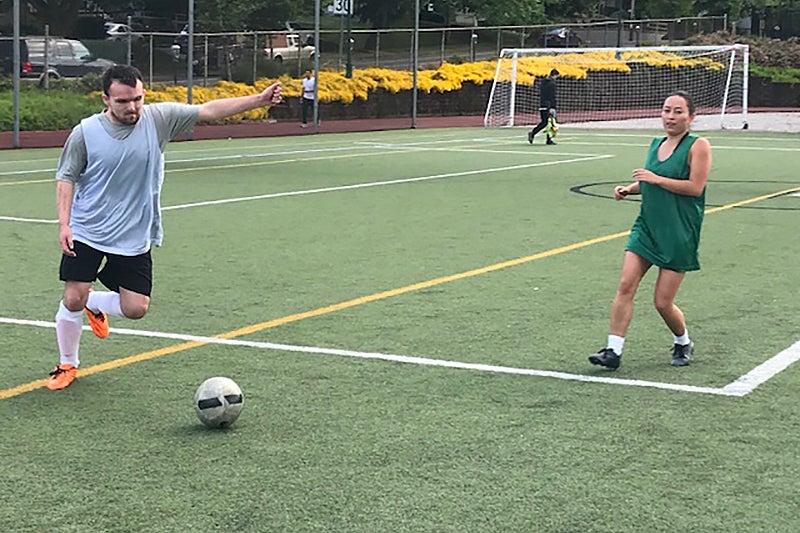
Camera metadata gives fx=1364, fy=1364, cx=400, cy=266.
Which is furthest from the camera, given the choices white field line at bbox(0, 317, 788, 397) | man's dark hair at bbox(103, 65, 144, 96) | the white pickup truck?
the white pickup truck

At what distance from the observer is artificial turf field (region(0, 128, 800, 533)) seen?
5594mm

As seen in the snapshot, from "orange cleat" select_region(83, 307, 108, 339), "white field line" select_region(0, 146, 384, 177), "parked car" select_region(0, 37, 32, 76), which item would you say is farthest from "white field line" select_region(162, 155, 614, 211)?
"parked car" select_region(0, 37, 32, 76)

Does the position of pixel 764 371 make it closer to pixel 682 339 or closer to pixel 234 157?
pixel 682 339

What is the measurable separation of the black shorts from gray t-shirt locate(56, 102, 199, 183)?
419 mm

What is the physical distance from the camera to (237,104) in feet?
25.0

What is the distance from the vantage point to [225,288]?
36.8 feet

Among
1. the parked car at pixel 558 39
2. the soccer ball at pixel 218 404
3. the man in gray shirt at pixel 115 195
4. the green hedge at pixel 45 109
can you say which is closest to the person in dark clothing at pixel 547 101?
the green hedge at pixel 45 109

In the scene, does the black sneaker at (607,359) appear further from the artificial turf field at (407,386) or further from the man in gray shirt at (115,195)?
the man in gray shirt at (115,195)

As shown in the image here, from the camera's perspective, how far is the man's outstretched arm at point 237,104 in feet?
24.6

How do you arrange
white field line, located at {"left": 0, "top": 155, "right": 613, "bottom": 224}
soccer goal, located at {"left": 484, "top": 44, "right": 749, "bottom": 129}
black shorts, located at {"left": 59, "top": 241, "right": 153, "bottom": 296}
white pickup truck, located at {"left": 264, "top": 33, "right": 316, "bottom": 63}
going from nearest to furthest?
black shorts, located at {"left": 59, "top": 241, "right": 153, "bottom": 296}, white field line, located at {"left": 0, "top": 155, "right": 613, "bottom": 224}, white pickup truck, located at {"left": 264, "top": 33, "right": 316, "bottom": 63}, soccer goal, located at {"left": 484, "top": 44, "right": 749, "bottom": 129}

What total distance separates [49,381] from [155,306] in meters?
Result: 2.67

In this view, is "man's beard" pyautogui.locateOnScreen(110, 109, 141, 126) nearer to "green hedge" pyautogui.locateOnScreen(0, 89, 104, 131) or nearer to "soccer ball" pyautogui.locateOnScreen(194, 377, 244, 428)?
"soccer ball" pyautogui.locateOnScreen(194, 377, 244, 428)

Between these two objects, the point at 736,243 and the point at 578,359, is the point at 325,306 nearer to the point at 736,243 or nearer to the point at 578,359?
the point at 578,359

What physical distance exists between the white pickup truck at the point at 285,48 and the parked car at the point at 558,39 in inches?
584
